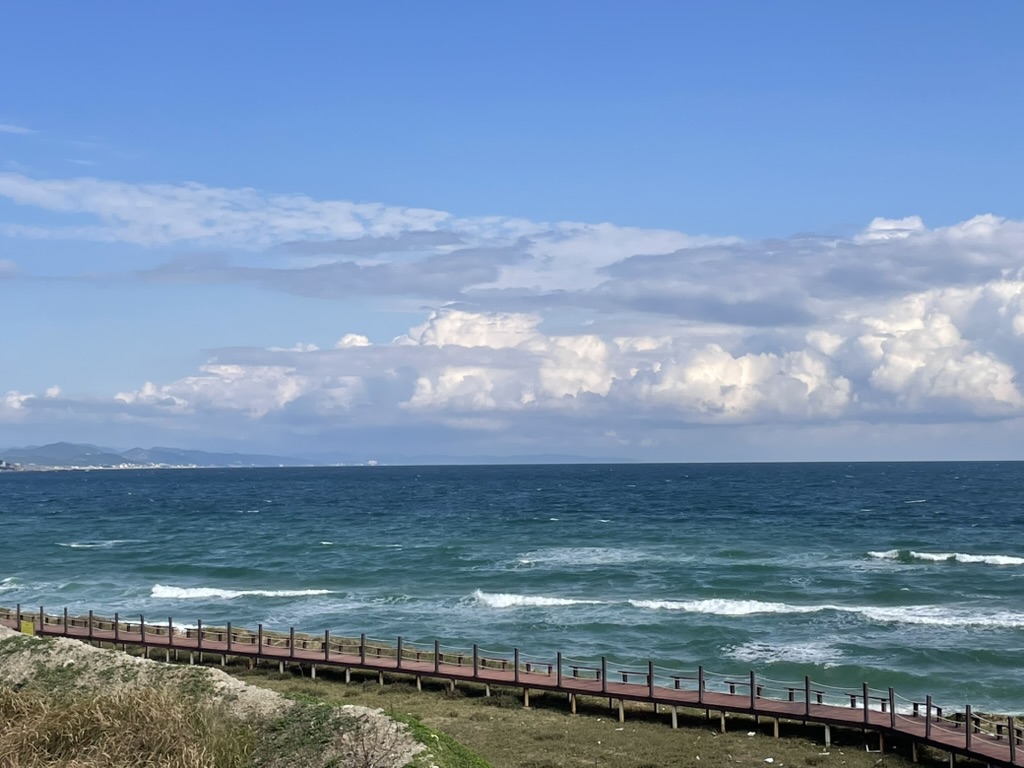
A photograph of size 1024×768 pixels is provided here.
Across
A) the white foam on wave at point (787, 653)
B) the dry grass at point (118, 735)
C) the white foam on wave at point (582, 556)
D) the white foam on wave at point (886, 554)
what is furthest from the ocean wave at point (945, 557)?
the dry grass at point (118, 735)

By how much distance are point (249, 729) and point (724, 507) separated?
11295cm

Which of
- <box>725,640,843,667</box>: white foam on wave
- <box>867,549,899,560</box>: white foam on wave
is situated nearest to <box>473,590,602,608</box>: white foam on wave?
<box>725,640,843,667</box>: white foam on wave

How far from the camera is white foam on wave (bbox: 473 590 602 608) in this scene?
54.3 meters

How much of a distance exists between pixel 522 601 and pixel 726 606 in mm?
10589

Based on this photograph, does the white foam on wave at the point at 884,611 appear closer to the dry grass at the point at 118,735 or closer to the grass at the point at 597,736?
the grass at the point at 597,736

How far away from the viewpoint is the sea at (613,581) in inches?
1683

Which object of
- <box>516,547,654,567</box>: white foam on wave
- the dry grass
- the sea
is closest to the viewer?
the dry grass

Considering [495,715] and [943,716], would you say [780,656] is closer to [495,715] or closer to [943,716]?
[943,716]

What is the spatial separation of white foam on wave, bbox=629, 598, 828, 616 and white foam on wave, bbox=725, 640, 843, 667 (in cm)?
739

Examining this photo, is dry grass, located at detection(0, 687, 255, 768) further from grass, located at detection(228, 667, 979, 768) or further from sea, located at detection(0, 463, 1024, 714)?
sea, located at detection(0, 463, 1024, 714)

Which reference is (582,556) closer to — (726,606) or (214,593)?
(726,606)

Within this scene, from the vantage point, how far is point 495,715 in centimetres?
3200

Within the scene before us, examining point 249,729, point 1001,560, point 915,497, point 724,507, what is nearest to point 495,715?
point 249,729

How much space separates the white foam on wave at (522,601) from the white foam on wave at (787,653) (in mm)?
12226
